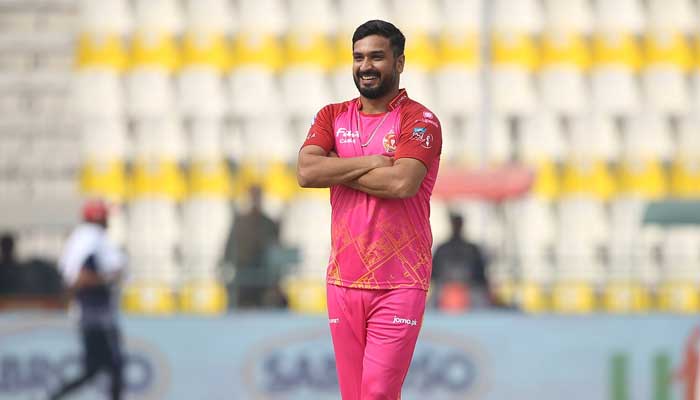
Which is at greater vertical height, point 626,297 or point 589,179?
point 589,179

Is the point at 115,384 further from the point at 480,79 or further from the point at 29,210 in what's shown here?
the point at 480,79

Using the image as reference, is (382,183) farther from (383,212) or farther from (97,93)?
(97,93)

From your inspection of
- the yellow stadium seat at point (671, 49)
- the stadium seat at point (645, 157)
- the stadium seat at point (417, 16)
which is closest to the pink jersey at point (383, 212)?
the stadium seat at point (645, 157)

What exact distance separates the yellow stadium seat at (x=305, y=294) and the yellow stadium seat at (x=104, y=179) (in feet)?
11.7

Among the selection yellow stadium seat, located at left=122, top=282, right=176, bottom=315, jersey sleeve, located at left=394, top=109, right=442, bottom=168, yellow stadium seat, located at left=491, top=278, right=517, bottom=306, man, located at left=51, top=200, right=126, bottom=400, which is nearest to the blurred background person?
yellow stadium seat, located at left=491, top=278, right=517, bottom=306

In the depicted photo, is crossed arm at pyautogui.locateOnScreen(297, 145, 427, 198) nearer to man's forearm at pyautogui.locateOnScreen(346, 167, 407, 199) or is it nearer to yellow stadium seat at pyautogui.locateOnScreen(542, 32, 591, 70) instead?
man's forearm at pyautogui.locateOnScreen(346, 167, 407, 199)

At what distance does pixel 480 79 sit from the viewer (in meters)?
14.7

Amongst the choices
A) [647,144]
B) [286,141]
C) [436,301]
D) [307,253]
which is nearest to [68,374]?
[307,253]

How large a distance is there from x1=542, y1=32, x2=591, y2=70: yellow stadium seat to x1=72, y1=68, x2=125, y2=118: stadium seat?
4686mm

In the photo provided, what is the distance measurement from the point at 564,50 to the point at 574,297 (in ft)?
15.4

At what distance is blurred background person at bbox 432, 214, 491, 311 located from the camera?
10.9 metres

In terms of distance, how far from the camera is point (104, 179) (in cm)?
1418

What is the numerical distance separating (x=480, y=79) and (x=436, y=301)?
4.28 m

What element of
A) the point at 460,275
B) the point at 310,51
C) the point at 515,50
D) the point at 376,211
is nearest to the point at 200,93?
the point at 310,51
